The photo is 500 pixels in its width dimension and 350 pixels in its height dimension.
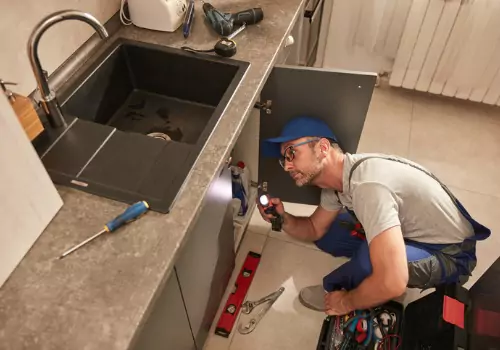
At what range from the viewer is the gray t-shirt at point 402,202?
4.28 ft

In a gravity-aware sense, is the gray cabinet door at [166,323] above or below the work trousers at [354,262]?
above

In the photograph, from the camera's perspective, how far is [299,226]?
1850 mm

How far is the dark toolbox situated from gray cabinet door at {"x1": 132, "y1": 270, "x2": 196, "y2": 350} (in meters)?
0.60

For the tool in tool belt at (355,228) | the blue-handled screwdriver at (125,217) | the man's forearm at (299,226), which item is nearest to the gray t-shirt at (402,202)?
the tool in tool belt at (355,228)

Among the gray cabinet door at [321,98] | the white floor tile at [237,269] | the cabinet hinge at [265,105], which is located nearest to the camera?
the gray cabinet door at [321,98]

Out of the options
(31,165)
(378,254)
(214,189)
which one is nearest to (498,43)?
(378,254)

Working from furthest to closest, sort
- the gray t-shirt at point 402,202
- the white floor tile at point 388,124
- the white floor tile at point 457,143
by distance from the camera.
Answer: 1. the white floor tile at point 388,124
2. the white floor tile at point 457,143
3. the gray t-shirt at point 402,202

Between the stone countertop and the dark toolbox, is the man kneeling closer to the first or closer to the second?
the dark toolbox

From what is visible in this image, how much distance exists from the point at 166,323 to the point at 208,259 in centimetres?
27

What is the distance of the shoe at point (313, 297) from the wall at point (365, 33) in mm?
1385

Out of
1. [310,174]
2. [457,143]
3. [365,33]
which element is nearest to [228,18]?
[310,174]

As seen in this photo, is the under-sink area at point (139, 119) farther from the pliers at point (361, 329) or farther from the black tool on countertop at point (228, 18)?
the pliers at point (361, 329)

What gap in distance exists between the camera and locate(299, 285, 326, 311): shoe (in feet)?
5.71

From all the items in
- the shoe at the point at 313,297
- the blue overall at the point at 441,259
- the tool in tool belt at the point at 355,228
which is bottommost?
the shoe at the point at 313,297
